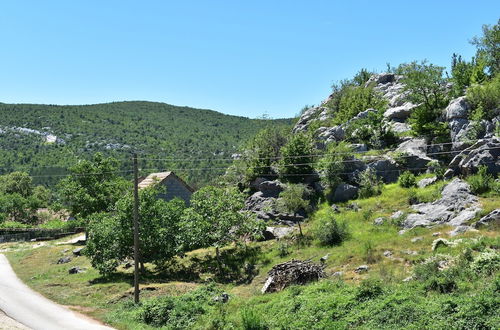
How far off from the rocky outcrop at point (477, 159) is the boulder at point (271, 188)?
17.2 metres

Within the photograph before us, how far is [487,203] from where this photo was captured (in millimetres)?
32312

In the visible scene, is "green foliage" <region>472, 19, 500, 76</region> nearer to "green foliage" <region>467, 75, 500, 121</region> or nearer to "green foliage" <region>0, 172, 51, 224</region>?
"green foliage" <region>467, 75, 500, 121</region>

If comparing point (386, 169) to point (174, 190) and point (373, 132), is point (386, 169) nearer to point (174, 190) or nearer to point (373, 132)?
point (373, 132)

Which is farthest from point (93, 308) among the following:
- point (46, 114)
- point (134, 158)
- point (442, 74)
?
point (46, 114)

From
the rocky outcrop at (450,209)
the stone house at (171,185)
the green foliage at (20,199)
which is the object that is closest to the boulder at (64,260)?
the stone house at (171,185)

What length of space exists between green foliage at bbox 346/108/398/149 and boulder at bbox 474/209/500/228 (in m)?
20.1

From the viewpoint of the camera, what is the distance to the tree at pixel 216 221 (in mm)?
35203

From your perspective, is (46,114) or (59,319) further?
(46,114)

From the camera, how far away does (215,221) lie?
119 ft

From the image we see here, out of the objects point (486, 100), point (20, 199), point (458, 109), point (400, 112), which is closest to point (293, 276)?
point (458, 109)

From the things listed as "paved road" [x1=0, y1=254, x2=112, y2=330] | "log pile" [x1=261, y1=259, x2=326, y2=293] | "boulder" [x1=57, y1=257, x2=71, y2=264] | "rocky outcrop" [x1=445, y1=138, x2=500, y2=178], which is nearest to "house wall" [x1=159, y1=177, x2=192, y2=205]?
"boulder" [x1=57, y1=257, x2=71, y2=264]

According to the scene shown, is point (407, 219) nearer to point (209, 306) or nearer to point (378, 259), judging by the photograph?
point (378, 259)

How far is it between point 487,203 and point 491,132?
34.3 feet

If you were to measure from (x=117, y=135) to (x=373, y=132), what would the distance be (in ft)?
281
